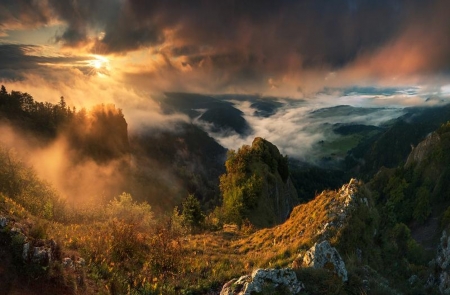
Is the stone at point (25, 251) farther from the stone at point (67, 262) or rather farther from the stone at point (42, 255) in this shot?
the stone at point (67, 262)

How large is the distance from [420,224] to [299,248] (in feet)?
407

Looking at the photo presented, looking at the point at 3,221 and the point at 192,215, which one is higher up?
the point at 3,221

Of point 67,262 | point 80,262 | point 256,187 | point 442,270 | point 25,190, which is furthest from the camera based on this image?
point 256,187

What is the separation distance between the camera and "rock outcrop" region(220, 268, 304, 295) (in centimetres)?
985

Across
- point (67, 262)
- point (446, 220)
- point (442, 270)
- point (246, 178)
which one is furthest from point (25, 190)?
point (446, 220)

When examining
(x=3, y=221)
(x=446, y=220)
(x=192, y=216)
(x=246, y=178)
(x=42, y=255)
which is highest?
(x=3, y=221)

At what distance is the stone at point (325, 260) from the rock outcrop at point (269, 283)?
96.6 inches

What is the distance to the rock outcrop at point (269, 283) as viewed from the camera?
9852 millimetres

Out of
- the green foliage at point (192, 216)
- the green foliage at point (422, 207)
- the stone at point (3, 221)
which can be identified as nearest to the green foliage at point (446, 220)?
the green foliage at point (422, 207)

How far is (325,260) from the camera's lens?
12383mm

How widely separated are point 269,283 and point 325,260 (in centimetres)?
374

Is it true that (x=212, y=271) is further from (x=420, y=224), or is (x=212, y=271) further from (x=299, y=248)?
(x=420, y=224)

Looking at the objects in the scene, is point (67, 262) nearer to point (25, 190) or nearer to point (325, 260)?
point (325, 260)

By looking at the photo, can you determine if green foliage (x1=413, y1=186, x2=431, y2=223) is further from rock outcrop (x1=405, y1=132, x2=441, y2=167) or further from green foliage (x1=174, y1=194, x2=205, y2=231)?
green foliage (x1=174, y1=194, x2=205, y2=231)
